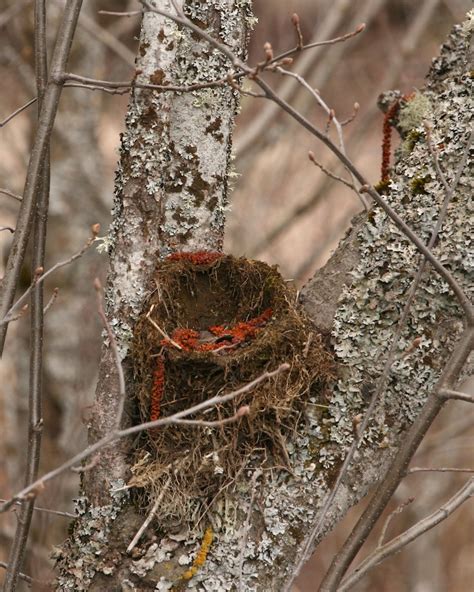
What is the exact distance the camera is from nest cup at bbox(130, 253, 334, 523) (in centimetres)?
196

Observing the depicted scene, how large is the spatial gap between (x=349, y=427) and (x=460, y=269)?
465 millimetres

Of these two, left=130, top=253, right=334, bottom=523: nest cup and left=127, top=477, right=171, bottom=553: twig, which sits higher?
left=130, top=253, right=334, bottom=523: nest cup

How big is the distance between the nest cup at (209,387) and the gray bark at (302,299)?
0.04 m

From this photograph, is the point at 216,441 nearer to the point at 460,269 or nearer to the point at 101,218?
the point at 460,269

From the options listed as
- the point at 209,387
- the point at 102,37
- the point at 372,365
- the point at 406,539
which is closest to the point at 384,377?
the point at 372,365

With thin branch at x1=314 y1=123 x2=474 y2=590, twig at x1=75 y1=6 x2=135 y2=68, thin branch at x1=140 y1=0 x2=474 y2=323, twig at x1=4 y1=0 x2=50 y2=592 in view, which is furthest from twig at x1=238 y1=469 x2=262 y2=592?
twig at x1=75 y1=6 x2=135 y2=68

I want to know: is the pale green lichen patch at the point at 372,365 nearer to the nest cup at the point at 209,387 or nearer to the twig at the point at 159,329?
the nest cup at the point at 209,387

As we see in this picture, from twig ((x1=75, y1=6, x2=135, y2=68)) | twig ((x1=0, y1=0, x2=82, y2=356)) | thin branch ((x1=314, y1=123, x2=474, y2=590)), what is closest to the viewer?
thin branch ((x1=314, y1=123, x2=474, y2=590))

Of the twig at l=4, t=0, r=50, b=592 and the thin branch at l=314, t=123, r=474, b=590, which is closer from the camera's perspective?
the thin branch at l=314, t=123, r=474, b=590

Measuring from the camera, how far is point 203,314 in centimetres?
237

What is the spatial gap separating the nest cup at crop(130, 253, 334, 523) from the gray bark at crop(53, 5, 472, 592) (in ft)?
0.14

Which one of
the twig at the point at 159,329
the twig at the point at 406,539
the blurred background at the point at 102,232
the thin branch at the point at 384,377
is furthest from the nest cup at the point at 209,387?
the blurred background at the point at 102,232

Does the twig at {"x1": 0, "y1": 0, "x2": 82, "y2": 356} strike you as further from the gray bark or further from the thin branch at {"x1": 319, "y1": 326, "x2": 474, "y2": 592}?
the thin branch at {"x1": 319, "y1": 326, "x2": 474, "y2": 592}

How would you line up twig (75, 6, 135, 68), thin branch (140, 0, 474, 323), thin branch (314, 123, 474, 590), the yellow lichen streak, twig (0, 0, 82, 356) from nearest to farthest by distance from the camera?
thin branch (140, 0, 474, 323)
thin branch (314, 123, 474, 590)
the yellow lichen streak
twig (0, 0, 82, 356)
twig (75, 6, 135, 68)
